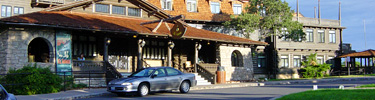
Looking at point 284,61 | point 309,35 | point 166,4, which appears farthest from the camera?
point 309,35

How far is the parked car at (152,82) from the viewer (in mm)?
17781

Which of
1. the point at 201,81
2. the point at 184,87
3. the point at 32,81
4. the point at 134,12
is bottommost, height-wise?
the point at 201,81

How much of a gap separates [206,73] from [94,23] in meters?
8.65

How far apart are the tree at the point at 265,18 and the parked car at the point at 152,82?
57.8ft

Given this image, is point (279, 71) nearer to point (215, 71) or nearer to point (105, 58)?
point (215, 71)

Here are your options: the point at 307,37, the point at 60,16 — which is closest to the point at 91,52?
the point at 60,16

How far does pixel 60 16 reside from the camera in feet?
81.6

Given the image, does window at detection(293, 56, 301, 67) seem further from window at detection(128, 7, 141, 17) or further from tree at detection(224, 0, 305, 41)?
window at detection(128, 7, 141, 17)

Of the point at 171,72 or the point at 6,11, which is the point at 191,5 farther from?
the point at 171,72

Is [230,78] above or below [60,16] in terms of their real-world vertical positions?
below

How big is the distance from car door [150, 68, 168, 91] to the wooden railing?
9413mm

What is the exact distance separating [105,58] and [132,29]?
2.37 metres

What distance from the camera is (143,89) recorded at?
715 inches

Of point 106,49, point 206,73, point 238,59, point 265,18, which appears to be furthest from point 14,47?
point 265,18
